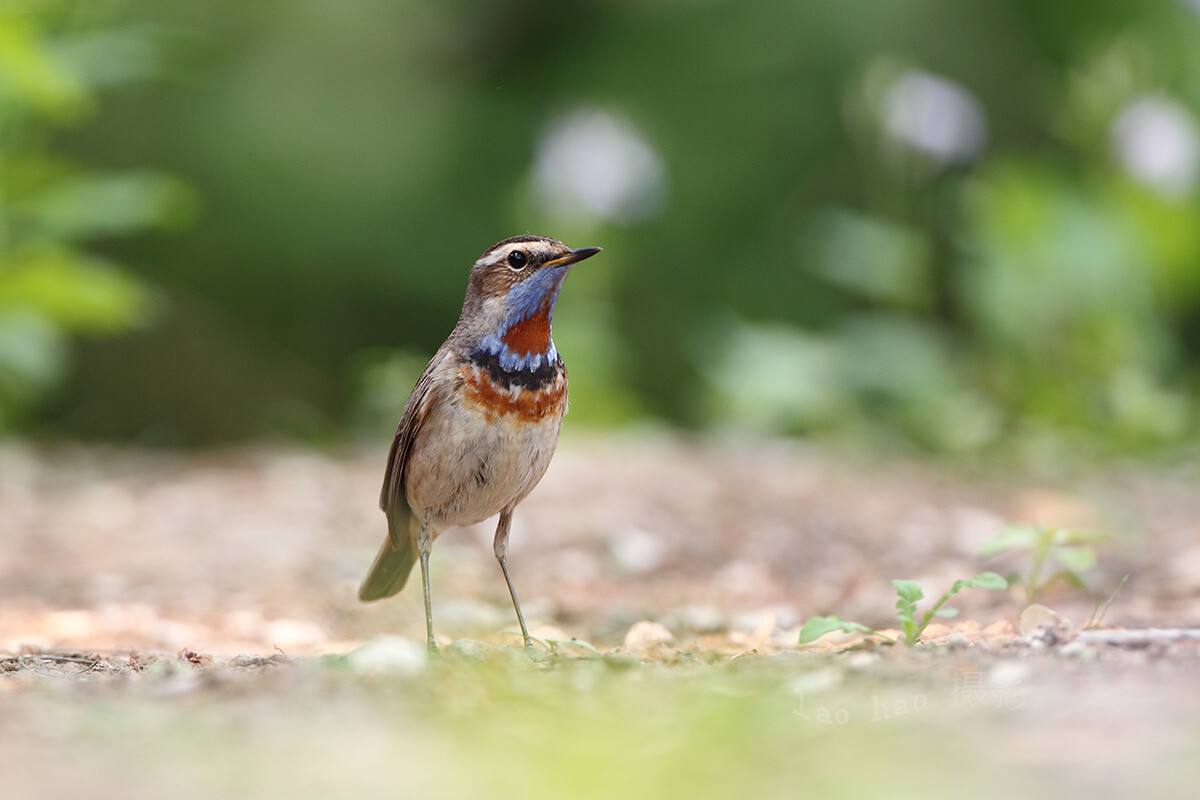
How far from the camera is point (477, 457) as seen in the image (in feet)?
11.9

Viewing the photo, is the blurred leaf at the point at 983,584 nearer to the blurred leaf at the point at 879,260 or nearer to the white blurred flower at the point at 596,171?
the blurred leaf at the point at 879,260

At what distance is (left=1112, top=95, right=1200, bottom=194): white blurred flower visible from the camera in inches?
301

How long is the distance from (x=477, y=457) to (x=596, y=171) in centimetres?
452

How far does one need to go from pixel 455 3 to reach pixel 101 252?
257cm

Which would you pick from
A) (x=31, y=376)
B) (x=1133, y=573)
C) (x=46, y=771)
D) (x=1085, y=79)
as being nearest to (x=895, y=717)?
(x=46, y=771)

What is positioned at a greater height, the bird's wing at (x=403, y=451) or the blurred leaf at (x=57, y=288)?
the blurred leaf at (x=57, y=288)

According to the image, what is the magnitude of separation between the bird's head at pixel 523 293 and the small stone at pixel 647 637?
0.69m

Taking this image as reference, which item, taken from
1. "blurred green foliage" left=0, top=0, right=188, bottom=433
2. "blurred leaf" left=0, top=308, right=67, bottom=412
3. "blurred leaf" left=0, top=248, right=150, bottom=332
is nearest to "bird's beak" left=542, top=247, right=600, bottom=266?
"blurred green foliage" left=0, top=0, right=188, bottom=433

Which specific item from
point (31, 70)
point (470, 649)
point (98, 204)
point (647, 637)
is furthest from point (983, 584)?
point (98, 204)

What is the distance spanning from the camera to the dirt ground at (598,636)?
7.31 ft

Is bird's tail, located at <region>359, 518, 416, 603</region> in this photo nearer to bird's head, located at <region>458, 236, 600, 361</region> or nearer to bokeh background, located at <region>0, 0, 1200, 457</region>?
bird's head, located at <region>458, 236, 600, 361</region>

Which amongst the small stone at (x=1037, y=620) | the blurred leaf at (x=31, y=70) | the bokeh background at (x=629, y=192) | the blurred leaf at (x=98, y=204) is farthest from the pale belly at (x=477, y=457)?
the bokeh background at (x=629, y=192)

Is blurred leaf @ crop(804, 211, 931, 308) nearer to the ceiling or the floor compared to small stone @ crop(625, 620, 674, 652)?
nearer to the ceiling

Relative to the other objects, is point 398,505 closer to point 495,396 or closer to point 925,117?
point 495,396
